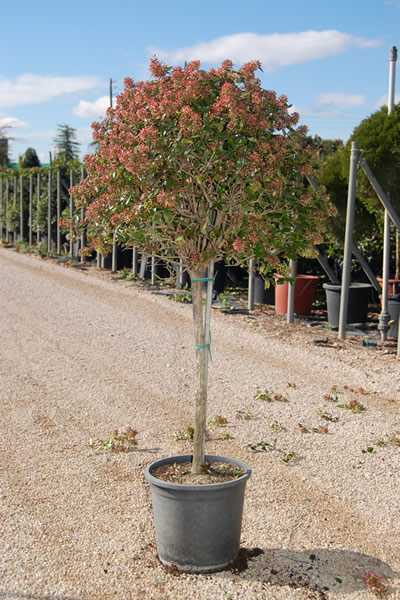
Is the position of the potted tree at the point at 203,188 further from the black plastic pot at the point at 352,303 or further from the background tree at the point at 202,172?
the black plastic pot at the point at 352,303

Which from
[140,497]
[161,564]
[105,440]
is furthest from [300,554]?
[105,440]

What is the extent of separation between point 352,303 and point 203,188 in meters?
5.98

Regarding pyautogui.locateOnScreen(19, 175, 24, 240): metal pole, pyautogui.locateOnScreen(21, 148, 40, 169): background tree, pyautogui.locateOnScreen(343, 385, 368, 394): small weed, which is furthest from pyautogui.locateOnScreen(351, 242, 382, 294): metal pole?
pyautogui.locateOnScreen(21, 148, 40, 169): background tree

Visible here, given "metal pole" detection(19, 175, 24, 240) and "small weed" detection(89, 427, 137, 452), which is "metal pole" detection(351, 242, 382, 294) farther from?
"metal pole" detection(19, 175, 24, 240)

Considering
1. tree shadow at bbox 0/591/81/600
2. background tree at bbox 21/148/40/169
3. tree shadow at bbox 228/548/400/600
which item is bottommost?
tree shadow at bbox 0/591/81/600

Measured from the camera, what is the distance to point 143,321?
29.5 feet

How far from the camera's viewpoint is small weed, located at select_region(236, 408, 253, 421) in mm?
5152

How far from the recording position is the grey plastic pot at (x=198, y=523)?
9.67ft

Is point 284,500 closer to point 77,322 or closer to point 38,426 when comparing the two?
point 38,426

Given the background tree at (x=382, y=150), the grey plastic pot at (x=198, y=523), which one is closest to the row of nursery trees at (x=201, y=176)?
the grey plastic pot at (x=198, y=523)

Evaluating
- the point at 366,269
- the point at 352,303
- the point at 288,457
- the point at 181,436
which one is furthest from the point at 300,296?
the point at 288,457

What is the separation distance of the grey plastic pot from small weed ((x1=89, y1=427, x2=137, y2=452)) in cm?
141

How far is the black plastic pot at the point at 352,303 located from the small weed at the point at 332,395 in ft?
8.69

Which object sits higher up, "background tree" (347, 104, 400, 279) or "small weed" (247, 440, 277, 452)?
"background tree" (347, 104, 400, 279)
